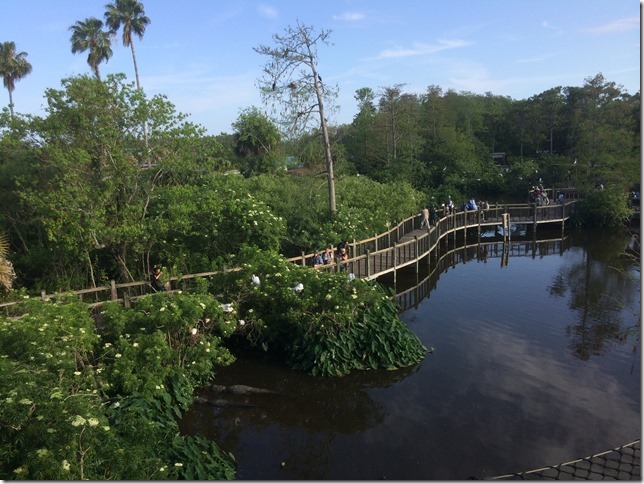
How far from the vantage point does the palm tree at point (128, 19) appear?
123ft

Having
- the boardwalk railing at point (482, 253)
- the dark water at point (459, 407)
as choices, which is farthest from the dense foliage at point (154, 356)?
the boardwalk railing at point (482, 253)

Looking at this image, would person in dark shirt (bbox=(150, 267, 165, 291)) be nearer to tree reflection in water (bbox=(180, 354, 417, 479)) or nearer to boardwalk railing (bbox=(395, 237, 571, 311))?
tree reflection in water (bbox=(180, 354, 417, 479))

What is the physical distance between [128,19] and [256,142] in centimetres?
1331

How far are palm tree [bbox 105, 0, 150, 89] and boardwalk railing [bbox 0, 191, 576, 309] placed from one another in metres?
23.9

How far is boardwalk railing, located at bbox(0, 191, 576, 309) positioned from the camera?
47.4 feet

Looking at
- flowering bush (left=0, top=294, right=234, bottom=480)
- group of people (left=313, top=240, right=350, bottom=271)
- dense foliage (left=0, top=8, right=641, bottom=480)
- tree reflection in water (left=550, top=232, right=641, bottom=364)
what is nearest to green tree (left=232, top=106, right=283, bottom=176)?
dense foliage (left=0, top=8, right=641, bottom=480)

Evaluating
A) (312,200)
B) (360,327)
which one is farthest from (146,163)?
(360,327)

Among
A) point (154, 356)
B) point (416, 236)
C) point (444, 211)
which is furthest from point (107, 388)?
point (444, 211)

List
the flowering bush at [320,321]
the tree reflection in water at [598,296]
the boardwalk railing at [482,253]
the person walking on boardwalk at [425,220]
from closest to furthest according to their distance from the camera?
the flowering bush at [320,321] < the tree reflection in water at [598,296] < the boardwalk railing at [482,253] < the person walking on boardwalk at [425,220]

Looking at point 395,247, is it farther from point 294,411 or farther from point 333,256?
point 294,411

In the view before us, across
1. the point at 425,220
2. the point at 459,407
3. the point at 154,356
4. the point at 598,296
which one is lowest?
the point at 598,296

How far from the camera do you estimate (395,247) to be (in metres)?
20.7

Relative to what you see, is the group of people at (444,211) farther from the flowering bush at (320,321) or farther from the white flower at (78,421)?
the white flower at (78,421)

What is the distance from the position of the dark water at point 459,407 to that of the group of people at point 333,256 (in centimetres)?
304
